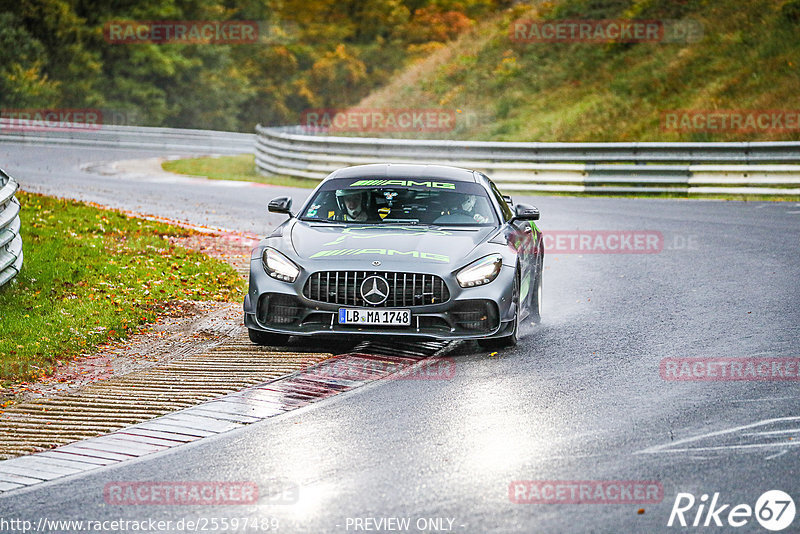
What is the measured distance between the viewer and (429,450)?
20.1ft

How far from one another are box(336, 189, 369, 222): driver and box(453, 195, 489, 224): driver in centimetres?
85

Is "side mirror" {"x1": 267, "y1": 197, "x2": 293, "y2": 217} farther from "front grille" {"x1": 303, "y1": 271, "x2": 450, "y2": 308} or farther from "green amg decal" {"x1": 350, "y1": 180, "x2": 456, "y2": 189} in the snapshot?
"front grille" {"x1": 303, "y1": 271, "x2": 450, "y2": 308}

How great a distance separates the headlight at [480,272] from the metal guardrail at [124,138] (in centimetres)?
2908

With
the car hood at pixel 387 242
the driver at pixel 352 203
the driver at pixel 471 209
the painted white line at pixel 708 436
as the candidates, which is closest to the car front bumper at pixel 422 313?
the car hood at pixel 387 242

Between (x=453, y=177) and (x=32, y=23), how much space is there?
2145 inches

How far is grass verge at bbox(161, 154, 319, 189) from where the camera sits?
84.9ft

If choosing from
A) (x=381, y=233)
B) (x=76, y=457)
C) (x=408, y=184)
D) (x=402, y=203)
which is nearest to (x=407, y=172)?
(x=408, y=184)

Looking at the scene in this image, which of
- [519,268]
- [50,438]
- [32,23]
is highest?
[32,23]

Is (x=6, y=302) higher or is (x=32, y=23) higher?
(x=32, y=23)

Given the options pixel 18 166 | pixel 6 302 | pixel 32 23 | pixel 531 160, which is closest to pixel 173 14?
pixel 32 23

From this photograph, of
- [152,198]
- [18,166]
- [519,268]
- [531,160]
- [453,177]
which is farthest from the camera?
[18,166]

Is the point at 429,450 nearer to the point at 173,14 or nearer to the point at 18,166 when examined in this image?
the point at 18,166

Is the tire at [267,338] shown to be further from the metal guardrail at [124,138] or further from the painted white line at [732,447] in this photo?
the metal guardrail at [124,138]

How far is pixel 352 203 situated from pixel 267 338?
1808 millimetres
